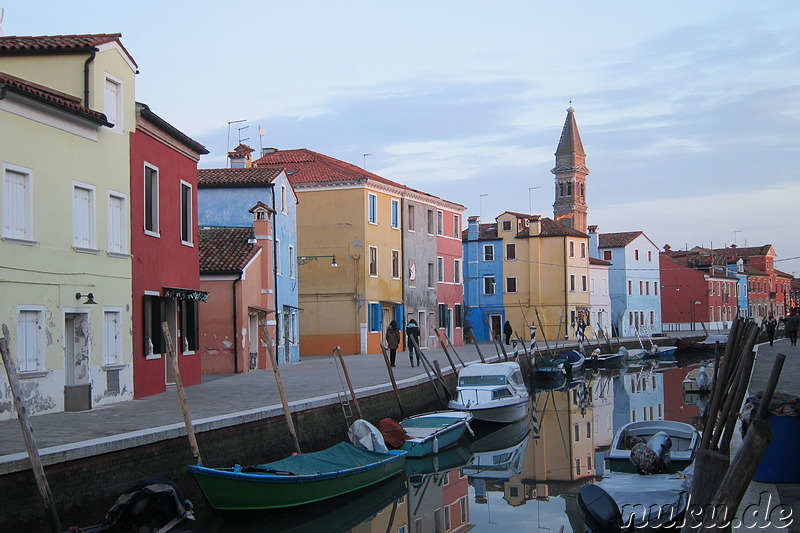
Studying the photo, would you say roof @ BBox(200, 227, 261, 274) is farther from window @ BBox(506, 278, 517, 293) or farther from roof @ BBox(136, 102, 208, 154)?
window @ BBox(506, 278, 517, 293)

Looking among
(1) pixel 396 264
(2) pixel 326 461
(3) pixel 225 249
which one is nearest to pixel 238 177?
(3) pixel 225 249

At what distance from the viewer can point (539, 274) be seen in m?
63.6

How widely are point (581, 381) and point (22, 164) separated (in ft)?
107

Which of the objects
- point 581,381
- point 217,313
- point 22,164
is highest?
point 22,164

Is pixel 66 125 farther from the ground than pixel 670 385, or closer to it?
farther from the ground

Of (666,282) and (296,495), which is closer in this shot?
(296,495)

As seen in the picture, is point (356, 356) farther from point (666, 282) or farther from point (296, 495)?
point (666, 282)

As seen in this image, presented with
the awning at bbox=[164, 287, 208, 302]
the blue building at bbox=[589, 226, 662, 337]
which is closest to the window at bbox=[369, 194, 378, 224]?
the awning at bbox=[164, 287, 208, 302]

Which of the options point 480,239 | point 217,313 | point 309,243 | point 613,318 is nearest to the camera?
point 217,313

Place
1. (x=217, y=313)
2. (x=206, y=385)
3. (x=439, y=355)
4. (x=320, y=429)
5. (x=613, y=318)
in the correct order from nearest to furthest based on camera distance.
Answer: (x=320, y=429), (x=206, y=385), (x=217, y=313), (x=439, y=355), (x=613, y=318)

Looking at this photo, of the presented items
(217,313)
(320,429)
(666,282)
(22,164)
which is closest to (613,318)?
(666,282)

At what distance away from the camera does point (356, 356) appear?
1615 inches

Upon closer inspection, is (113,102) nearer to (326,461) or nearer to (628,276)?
(326,461)

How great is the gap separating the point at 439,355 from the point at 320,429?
21.2 meters
